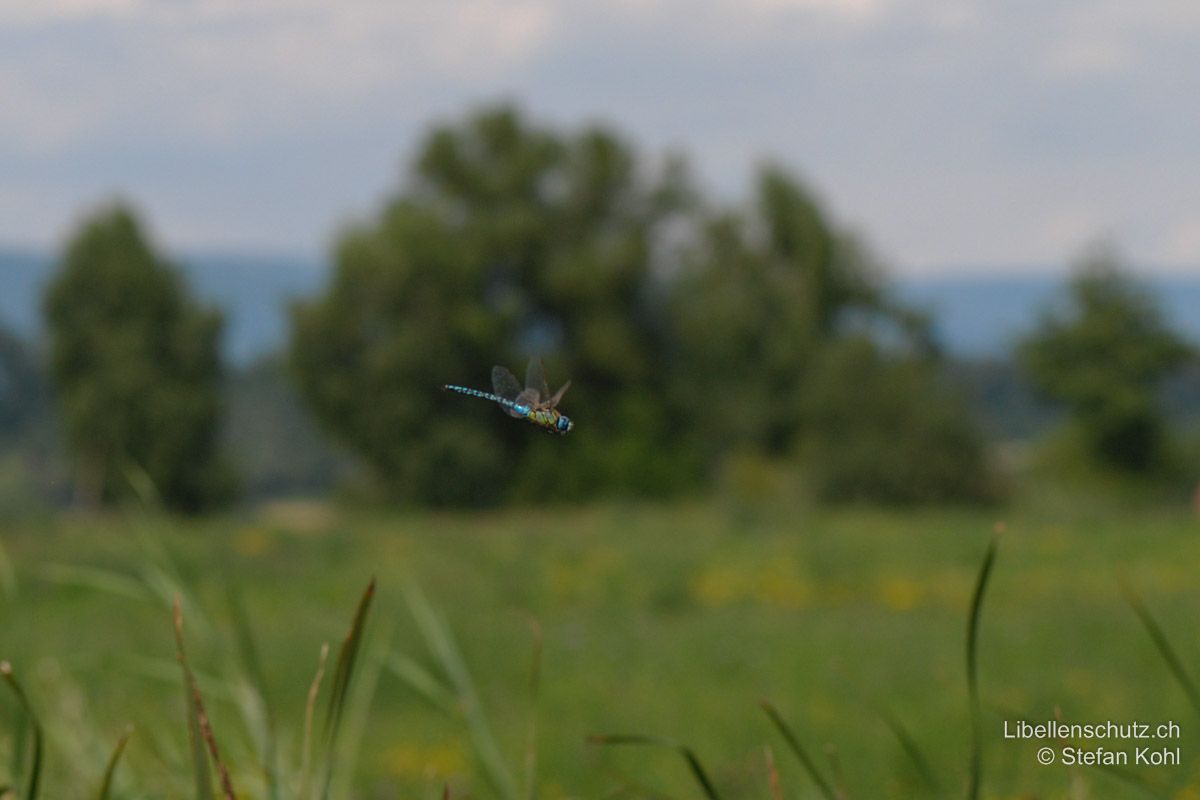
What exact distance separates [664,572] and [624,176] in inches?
933

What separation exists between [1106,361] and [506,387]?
44.2 m

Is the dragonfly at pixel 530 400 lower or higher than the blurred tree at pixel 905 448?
higher

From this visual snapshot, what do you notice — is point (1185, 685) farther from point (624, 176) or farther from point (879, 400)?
point (624, 176)

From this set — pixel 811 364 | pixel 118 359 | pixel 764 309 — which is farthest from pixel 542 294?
pixel 764 309

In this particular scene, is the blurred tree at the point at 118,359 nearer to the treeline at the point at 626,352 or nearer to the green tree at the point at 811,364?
the treeline at the point at 626,352

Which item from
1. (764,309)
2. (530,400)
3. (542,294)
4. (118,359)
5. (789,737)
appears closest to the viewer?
(530,400)

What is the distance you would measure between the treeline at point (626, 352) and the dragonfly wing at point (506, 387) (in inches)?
600

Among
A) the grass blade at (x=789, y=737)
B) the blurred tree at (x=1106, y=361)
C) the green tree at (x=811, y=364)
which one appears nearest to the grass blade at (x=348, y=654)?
the grass blade at (x=789, y=737)

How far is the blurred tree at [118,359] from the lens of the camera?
101 ft

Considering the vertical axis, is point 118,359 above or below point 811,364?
above

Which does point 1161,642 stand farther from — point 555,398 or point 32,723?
point 32,723

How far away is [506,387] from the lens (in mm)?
860

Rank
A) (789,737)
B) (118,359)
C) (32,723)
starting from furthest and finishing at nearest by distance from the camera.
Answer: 1. (118,359)
2. (789,737)
3. (32,723)

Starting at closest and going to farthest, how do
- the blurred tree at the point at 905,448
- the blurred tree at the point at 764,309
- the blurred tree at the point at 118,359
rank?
the blurred tree at the point at 905,448, the blurred tree at the point at 118,359, the blurred tree at the point at 764,309
